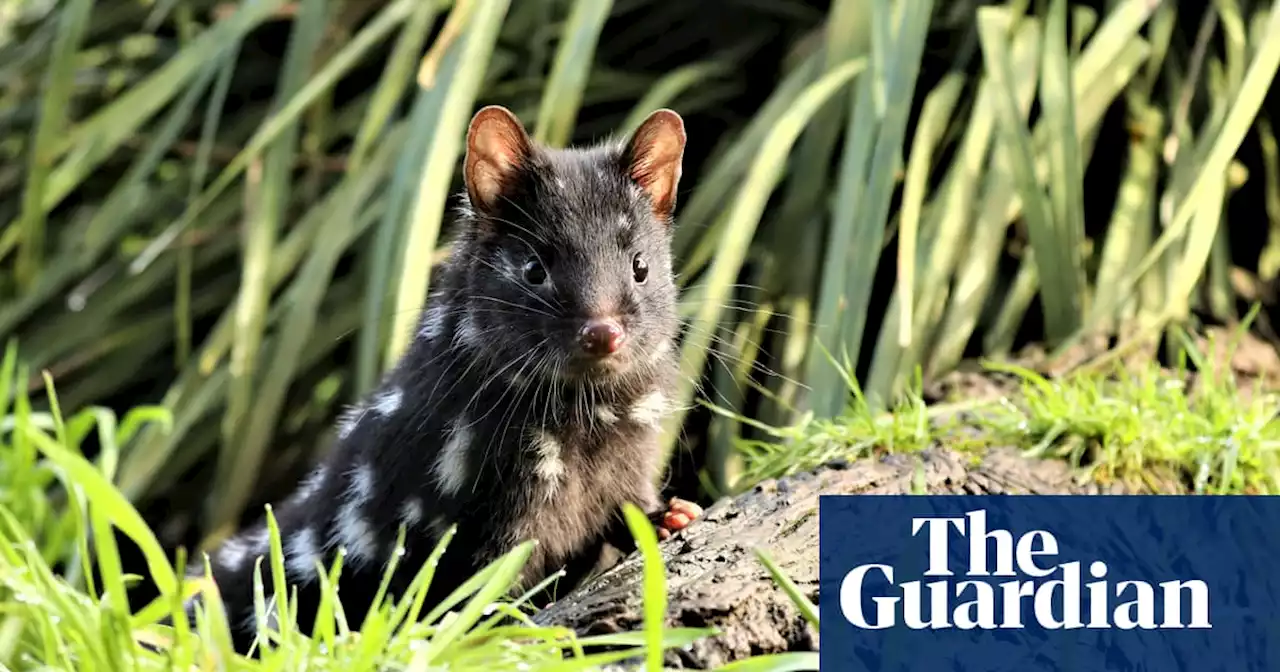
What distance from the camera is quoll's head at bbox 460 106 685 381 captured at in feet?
5.42

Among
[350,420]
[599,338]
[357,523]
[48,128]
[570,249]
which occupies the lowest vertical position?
[357,523]

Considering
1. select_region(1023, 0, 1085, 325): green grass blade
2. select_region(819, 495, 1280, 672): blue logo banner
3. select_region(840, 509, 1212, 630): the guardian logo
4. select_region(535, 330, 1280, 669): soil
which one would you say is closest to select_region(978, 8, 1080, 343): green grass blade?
select_region(1023, 0, 1085, 325): green grass blade

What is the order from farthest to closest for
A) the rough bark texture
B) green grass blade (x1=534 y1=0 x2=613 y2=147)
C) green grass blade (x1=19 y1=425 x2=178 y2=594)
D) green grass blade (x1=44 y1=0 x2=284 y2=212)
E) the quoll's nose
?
green grass blade (x1=44 y1=0 x2=284 y2=212) → green grass blade (x1=534 y1=0 x2=613 y2=147) → the quoll's nose → the rough bark texture → green grass blade (x1=19 y1=425 x2=178 y2=594)

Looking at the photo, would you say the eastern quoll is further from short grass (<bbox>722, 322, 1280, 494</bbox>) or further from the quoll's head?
short grass (<bbox>722, 322, 1280, 494</bbox>)

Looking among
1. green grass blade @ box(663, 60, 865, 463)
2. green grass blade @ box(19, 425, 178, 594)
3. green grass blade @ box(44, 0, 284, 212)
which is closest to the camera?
green grass blade @ box(19, 425, 178, 594)

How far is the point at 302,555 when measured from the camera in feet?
6.37

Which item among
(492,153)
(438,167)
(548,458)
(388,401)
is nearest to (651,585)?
(548,458)

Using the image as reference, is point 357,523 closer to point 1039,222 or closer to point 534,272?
point 534,272

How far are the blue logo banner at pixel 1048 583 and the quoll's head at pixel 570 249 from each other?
0.34 metres

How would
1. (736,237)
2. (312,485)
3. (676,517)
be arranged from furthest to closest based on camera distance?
(736,237) → (312,485) → (676,517)

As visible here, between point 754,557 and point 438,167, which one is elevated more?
point 438,167

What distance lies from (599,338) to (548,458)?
221 mm

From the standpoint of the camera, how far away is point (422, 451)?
176cm

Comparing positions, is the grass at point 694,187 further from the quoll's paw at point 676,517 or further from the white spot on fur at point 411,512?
the white spot on fur at point 411,512
